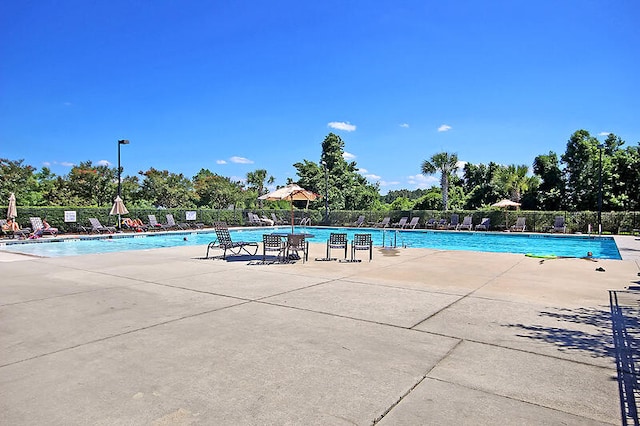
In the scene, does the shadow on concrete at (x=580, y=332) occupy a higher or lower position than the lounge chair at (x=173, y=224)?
lower

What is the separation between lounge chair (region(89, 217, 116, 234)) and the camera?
72.4 feet

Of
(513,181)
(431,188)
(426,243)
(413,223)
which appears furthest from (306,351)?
(431,188)

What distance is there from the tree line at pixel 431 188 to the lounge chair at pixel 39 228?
9.01 metres

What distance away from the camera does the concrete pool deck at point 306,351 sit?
2771 millimetres

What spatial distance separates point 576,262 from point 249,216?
23032 millimetres

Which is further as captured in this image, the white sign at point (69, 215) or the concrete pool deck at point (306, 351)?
the white sign at point (69, 215)

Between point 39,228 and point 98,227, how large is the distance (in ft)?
9.48

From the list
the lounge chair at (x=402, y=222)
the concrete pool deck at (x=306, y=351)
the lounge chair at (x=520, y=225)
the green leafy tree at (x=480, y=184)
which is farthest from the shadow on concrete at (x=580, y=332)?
the green leafy tree at (x=480, y=184)

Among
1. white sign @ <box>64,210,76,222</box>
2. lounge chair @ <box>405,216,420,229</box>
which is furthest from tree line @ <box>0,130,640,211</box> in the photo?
white sign @ <box>64,210,76,222</box>

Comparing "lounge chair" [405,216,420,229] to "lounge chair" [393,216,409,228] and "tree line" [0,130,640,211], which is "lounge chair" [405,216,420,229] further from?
"tree line" [0,130,640,211]

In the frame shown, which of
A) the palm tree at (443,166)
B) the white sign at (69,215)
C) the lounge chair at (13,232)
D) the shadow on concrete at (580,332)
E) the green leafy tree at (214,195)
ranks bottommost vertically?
the shadow on concrete at (580,332)

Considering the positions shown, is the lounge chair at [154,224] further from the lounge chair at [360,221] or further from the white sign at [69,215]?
the lounge chair at [360,221]

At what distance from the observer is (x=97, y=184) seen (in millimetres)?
29766

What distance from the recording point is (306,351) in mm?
3926
